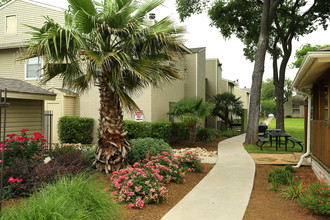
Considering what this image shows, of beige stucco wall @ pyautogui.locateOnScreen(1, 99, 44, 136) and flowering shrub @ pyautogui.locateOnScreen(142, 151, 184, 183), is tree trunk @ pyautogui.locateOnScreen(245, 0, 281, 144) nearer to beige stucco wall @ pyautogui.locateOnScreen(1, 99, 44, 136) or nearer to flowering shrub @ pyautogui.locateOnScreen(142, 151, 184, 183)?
flowering shrub @ pyautogui.locateOnScreen(142, 151, 184, 183)

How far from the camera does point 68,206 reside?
3.77 meters

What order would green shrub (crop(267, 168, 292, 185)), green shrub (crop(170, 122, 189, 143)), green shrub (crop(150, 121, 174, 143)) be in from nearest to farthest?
green shrub (crop(267, 168, 292, 185)), green shrub (crop(150, 121, 174, 143)), green shrub (crop(170, 122, 189, 143))

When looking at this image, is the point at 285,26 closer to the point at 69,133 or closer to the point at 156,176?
the point at 69,133

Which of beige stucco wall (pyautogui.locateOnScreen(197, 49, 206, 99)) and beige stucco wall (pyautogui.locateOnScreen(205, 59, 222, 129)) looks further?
beige stucco wall (pyautogui.locateOnScreen(205, 59, 222, 129))

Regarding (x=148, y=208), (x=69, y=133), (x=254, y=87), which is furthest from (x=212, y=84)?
(x=148, y=208)

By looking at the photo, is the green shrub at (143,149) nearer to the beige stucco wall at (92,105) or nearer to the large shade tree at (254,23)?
the beige stucco wall at (92,105)

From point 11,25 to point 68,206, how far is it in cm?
1681

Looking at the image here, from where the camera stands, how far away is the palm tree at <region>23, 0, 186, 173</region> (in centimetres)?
612

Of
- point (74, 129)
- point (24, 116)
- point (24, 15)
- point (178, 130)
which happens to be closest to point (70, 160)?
point (24, 116)

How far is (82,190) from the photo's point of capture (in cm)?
423

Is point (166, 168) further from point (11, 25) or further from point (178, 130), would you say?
point (11, 25)

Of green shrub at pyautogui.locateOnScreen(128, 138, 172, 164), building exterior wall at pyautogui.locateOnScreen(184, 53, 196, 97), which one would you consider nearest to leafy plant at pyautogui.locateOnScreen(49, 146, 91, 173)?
green shrub at pyautogui.locateOnScreen(128, 138, 172, 164)

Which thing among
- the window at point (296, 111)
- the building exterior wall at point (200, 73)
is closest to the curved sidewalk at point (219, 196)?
the building exterior wall at point (200, 73)

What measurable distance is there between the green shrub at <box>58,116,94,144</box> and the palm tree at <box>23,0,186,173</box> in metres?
6.36
